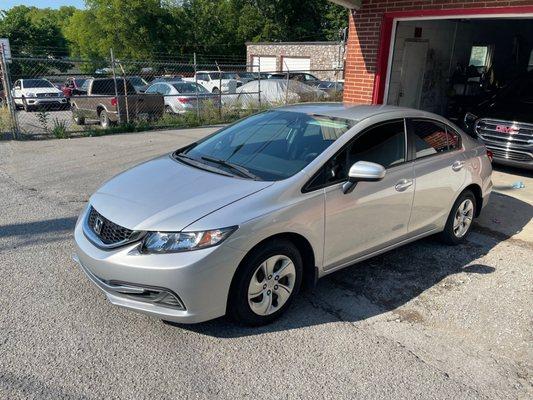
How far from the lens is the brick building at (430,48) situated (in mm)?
7750

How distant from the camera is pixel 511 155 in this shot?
8148mm

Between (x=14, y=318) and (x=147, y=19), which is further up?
(x=147, y=19)

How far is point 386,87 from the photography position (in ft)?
29.6

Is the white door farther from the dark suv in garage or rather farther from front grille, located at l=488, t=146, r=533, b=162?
front grille, located at l=488, t=146, r=533, b=162

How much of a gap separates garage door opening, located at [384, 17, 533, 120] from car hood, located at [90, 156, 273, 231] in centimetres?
631

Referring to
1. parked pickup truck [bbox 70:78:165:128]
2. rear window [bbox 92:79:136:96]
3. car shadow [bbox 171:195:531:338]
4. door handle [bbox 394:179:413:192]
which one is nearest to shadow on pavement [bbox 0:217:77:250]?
car shadow [bbox 171:195:531:338]

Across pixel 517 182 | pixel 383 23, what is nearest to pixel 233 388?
pixel 517 182

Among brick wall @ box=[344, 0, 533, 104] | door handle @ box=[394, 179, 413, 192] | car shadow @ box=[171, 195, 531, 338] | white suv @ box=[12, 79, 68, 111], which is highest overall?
brick wall @ box=[344, 0, 533, 104]

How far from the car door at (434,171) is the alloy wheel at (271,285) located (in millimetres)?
1584

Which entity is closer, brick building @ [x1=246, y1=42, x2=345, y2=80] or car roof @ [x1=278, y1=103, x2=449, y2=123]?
car roof @ [x1=278, y1=103, x2=449, y2=123]

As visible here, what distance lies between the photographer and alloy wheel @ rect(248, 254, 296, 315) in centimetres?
337

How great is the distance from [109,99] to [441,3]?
9063 millimetres

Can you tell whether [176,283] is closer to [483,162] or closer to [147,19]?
[483,162]

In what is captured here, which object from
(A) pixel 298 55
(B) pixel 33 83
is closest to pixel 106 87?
(B) pixel 33 83
